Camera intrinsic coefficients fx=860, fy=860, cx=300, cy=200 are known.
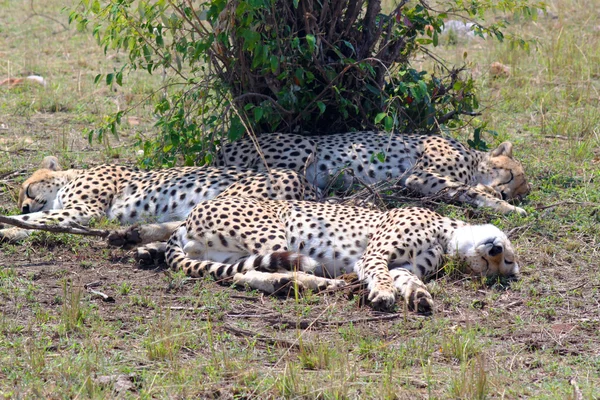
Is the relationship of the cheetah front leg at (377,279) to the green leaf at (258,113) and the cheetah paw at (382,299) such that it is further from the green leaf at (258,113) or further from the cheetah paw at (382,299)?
the green leaf at (258,113)

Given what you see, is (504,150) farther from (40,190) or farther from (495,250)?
(40,190)

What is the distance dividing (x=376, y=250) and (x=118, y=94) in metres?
5.14

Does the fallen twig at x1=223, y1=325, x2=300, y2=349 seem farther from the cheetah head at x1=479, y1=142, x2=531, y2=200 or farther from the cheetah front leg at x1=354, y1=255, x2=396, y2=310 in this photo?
the cheetah head at x1=479, y1=142, x2=531, y2=200

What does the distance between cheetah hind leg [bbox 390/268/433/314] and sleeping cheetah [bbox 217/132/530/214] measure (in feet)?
5.17

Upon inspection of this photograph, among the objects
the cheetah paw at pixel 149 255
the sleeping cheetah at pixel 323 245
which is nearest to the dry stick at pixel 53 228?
the cheetah paw at pixel 149 255

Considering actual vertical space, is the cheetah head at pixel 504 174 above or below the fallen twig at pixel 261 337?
above

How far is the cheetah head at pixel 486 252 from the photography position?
460 cm

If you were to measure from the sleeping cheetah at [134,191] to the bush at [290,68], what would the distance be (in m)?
0.39

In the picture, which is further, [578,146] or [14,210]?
[578,146]

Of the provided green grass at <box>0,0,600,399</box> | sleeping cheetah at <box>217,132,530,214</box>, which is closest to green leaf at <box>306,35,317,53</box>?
sleeping cheetah at <box>217,132,530,214</box>

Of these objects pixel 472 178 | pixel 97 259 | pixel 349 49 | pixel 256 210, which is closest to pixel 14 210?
pixel 97 259

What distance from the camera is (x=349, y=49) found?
6.51 m

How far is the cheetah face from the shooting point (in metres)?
5.96

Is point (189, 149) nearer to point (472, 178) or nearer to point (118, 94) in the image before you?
point (472, 178)
